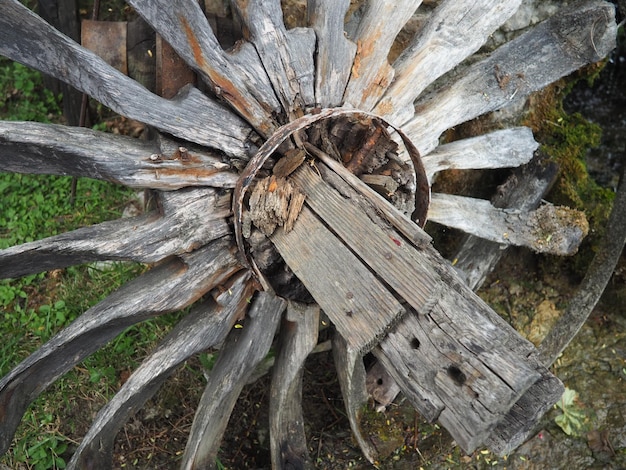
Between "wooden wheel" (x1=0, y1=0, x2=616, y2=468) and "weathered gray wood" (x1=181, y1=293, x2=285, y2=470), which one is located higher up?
"wooden wheel" (x1=0, y1=0, x2=616, y2=468)

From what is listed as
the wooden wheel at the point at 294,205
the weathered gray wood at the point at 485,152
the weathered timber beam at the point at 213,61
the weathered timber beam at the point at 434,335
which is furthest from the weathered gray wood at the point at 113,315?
the weathered gray wood at the point at 485,152

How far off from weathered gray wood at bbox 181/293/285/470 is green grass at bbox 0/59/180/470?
1.04 metres

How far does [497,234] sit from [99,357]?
226cm

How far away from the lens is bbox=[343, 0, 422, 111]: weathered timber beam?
2.48m

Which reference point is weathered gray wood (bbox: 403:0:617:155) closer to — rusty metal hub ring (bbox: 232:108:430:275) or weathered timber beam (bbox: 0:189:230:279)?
rusty metal hub ring (bbox: 232:108:430:275)

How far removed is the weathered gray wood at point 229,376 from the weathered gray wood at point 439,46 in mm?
954

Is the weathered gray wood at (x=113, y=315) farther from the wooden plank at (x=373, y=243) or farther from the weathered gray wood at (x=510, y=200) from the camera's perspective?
the weathered gray wood at (x=510, y=200)

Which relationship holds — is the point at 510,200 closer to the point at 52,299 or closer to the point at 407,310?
the point at 407,310

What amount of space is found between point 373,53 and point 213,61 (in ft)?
2.16

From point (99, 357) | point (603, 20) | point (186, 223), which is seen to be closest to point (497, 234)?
point (603, 20)

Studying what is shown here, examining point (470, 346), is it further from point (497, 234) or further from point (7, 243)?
point (7, 243)

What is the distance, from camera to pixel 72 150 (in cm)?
206

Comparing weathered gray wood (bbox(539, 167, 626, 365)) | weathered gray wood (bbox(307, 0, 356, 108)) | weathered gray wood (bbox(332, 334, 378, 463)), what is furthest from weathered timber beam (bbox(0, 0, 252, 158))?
weathered gray wood (bbox(539, 167, 626, 365))

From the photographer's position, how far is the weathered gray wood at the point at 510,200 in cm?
332
